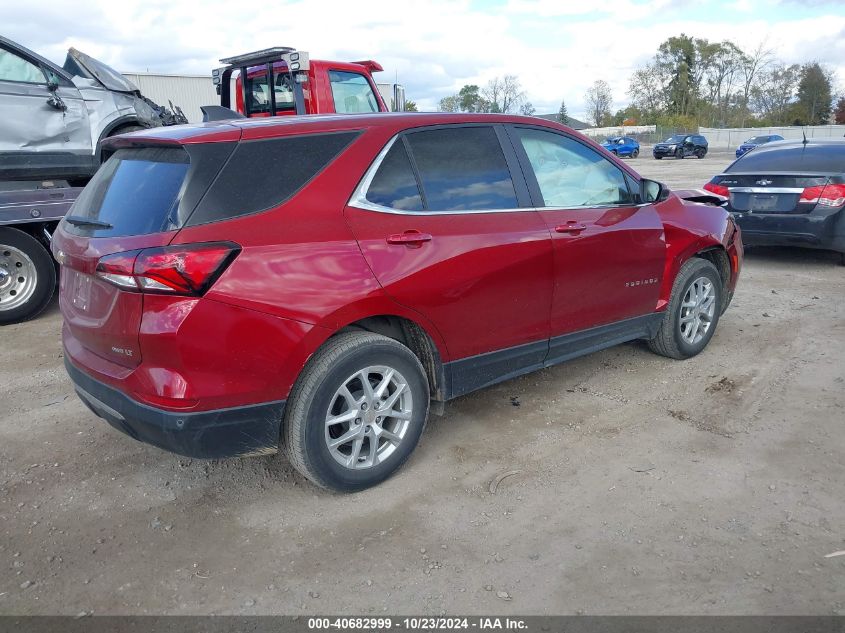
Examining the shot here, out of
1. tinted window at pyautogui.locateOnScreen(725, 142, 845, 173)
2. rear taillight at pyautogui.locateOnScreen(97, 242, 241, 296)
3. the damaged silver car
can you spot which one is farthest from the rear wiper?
tinted window at pyautogui.locateOnScreen(725, 142, 845, 173)

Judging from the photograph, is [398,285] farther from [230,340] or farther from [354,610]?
[354,610]

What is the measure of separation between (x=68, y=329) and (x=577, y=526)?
2.61 metres

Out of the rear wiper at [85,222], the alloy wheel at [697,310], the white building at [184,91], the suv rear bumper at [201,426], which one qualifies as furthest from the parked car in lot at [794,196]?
the white building at [184,91]

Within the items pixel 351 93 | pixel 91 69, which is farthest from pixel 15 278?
pixel 351 93

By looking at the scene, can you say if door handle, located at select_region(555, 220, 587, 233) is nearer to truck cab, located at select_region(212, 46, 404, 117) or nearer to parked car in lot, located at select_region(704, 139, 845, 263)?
parked car in lot, located at select_region(704, 139, 845, 263)

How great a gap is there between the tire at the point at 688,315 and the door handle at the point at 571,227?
116 cm

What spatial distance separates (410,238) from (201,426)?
1.27 m

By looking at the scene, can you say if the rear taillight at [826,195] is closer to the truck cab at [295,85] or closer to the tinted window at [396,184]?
the truck cab at [295,85]

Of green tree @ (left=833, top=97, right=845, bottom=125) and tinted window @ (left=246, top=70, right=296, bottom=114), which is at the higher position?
green tree @ (left=833, top=97, right=845, bottom=125)

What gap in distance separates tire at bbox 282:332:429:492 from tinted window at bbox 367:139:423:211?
65cm

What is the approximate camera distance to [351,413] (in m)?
3.23

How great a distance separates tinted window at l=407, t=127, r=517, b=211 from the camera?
140 inches

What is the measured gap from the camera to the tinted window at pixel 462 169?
11.6 feet

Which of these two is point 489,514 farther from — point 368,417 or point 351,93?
point 351,93
